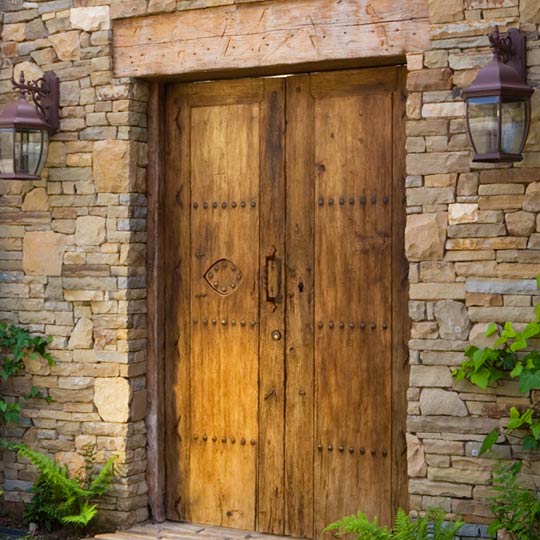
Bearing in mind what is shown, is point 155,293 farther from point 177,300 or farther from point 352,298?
point 352,298

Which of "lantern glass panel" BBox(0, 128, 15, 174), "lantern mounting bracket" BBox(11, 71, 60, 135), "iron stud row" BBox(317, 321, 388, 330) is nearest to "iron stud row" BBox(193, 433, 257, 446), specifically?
"iron stud row" BBox(317, 321, 388, 330)

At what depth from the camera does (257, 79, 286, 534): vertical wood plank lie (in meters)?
5.50

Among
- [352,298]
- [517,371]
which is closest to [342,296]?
[352,298]

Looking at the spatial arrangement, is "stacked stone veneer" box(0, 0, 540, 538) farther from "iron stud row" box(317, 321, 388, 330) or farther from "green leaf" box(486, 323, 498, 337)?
"iron stud row" box(317, 321, 388, 330)

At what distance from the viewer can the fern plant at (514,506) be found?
14.9 ft

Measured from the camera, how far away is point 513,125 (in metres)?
4.54

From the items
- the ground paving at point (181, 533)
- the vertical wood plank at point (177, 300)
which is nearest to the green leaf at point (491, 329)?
the ground paving at point (181, 533)

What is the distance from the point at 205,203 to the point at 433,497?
2.02 metres

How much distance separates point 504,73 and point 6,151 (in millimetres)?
2683

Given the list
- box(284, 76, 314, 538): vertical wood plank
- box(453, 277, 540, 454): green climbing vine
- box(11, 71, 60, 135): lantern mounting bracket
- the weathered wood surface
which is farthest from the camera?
box(11, 71, 60, 135): lantern mounting bracket

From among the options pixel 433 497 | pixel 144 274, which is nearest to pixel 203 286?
pixel 144 274

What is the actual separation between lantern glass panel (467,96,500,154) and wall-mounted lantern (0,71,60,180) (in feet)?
7.76

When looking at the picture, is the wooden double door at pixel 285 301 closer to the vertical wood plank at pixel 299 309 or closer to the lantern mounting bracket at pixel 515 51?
the vertical wood plank at pixel 299 309

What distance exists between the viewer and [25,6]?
232 inches
